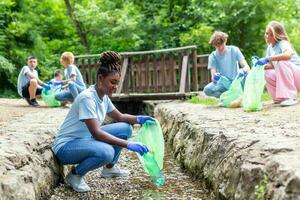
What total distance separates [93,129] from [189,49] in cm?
650

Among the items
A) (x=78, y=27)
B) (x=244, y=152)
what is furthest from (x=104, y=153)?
(x=78, y=27)

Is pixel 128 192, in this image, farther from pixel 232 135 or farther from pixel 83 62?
pixel 83 62

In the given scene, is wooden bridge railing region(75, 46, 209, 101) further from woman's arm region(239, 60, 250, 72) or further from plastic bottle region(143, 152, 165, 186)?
plastic bottle region(143, 152, 165, 186)

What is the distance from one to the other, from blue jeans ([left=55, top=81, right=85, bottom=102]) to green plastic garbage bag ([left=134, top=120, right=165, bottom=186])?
3.87 m

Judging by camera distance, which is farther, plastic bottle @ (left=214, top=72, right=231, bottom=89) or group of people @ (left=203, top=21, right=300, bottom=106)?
plastic bottle @ (left=214, top=72, right=231, bottom=89)

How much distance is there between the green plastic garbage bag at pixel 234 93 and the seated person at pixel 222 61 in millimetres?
355

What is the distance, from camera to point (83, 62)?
39.7 ft

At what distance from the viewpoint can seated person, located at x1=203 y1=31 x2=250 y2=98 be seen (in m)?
6.62

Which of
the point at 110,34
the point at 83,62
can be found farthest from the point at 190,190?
the point at 110,34

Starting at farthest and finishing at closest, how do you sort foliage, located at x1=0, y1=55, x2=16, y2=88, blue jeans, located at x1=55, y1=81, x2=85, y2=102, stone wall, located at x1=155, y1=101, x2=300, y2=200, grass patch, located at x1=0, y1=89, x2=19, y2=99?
grass patch, located at x1=0, y1=89, x2=19, y2=99 → foliage, located at x1=0, y1=55, x2=16, y2=88 → blue jeans, located at x1=55, y1=81, x2=85, y2=102 → stone wall, located at x1=155, y1=101, x2=300, y2=200

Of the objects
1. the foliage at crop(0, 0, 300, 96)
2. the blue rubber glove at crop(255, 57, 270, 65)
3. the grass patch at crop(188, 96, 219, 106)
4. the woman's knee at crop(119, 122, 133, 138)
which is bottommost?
the grass patch at crop(188, 96, 219, 106)

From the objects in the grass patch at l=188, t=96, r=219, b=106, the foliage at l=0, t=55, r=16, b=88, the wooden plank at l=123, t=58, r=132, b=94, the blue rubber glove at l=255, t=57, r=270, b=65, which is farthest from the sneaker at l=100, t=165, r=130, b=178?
the foliage at l=0, t=55, r=16, b=88

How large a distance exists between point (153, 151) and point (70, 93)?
4.27m

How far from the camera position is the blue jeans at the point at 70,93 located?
782cm
